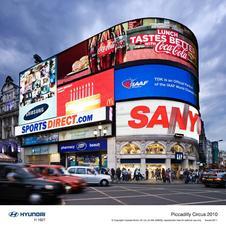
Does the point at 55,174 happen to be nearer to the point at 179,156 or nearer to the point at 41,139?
the point at 41,139

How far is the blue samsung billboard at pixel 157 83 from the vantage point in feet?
61.8

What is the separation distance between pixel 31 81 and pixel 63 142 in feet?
3.23

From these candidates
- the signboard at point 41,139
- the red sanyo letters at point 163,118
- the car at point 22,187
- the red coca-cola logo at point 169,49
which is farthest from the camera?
the red sanyo letters at point 163,118

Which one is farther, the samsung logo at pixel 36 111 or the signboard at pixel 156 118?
the signboard at pixel 156 118

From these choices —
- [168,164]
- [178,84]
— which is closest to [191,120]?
[168,164]

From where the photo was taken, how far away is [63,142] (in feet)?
15.4

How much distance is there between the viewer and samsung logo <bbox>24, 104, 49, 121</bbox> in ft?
12.2

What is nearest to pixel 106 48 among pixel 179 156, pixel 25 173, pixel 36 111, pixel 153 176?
pixel 179 156

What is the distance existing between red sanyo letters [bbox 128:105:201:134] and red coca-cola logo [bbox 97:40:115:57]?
4902mm

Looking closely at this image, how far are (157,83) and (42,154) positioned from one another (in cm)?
1454

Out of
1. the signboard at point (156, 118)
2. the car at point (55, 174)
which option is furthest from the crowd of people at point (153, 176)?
the signboard at point (156, 118)

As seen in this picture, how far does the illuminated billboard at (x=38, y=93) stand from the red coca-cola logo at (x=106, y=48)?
2427 cm
